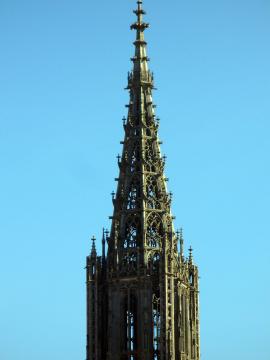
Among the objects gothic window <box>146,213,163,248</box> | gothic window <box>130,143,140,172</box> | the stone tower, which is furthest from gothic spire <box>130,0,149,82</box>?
gothic window <box>146,213,163,248</box>

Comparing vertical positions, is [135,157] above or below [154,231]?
above

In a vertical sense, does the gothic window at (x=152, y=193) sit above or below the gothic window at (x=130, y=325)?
above

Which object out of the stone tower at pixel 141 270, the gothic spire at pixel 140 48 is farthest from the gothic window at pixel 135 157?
the gothic spire at pixel 140 48

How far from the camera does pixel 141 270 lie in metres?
148

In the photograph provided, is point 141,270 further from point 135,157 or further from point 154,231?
point 135,157

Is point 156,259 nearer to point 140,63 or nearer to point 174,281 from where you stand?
point 174,281

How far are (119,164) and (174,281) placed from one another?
36.9 feet

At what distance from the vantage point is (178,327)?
148 meters

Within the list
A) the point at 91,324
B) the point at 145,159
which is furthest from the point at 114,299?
the point at 145,159

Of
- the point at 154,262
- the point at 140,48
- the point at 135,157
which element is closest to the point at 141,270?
the point at 154,262

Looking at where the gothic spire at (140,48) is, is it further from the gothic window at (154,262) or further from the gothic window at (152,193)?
the gothic window at (154,262)

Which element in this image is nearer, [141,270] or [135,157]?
[141,270]

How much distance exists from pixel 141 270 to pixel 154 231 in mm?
4172

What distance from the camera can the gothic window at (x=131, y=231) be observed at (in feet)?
493
